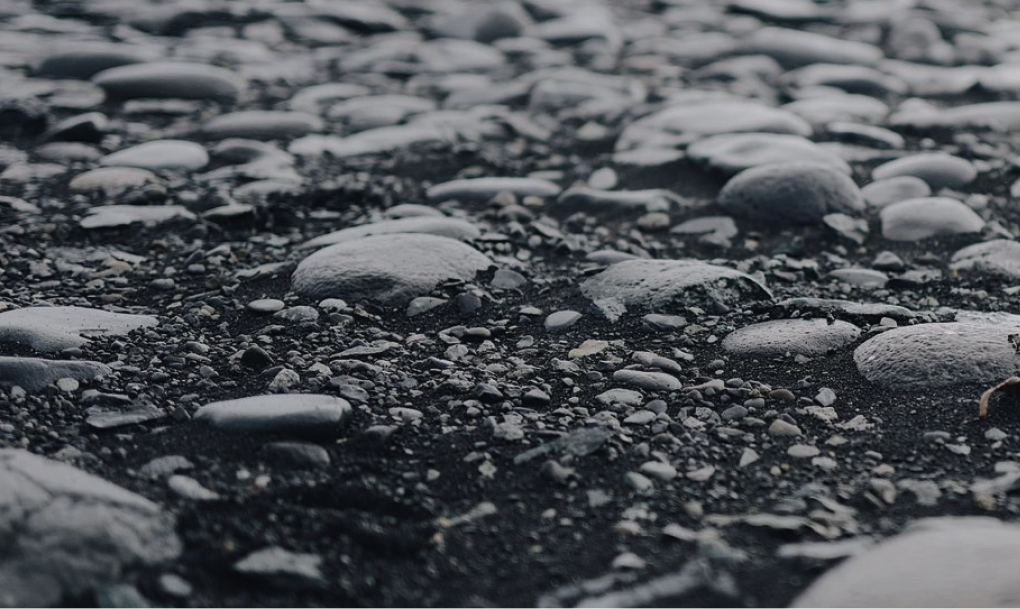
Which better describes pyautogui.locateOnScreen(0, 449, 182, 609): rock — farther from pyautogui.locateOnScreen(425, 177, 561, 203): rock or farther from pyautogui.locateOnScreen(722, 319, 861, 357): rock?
pyautogui.locateOnScreen(425, 177, 561, 203): rock

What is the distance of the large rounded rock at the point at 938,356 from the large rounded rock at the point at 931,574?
1.73 ft

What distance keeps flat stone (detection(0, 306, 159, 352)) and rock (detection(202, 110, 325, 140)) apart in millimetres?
1551

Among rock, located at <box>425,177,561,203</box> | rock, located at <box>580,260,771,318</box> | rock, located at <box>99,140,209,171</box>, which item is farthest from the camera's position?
rock, located at <box>99,140,209,171</box>

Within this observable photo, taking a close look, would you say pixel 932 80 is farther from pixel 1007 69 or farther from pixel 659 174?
pixel 659 174

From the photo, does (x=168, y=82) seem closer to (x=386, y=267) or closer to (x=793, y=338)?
(x=386, y=267)

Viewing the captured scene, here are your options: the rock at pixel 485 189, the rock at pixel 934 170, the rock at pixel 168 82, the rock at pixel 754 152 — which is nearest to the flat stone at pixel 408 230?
the rock at pixel 485 189

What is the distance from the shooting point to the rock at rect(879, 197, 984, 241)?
2701 millimetres

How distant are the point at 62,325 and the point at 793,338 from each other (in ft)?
4.78

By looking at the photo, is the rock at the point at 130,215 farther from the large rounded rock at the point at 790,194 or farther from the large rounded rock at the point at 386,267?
the large rounded rock at the point at 790,194

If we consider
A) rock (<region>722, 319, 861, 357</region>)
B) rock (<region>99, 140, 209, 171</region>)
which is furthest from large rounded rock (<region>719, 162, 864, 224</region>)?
rock (<region>99, 140, 209, 171</region>)

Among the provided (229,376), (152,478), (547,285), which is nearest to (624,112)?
(547,285)

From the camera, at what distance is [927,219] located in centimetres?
274

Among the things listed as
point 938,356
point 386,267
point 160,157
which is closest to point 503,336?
point 386,267

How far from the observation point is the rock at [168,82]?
388cm
